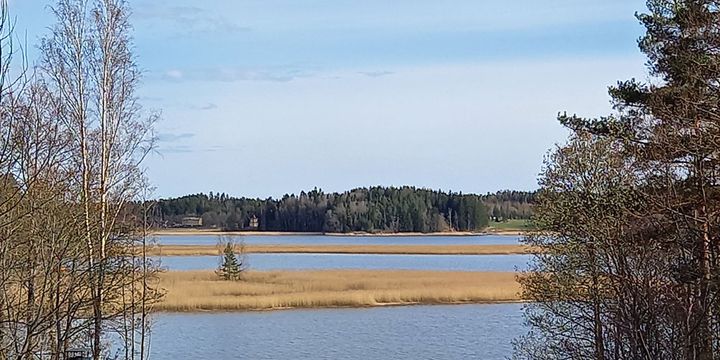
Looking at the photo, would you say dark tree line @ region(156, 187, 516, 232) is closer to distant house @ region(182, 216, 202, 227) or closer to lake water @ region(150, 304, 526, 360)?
distant house @ region(182, 216, 202, 227)

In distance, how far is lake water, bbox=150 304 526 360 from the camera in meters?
21.2

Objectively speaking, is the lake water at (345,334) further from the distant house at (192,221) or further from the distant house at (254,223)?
the distant house at (254,223)

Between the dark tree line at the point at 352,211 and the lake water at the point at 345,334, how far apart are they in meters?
65.8

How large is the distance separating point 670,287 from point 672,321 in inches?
20.6

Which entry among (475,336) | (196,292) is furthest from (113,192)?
(196,292)

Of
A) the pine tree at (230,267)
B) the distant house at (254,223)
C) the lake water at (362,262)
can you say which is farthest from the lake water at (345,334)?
the distant house at (254,223)

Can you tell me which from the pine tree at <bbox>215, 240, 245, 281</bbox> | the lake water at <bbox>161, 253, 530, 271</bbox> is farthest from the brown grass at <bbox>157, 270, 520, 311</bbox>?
the lake water at <bbox>161, 253, 530, 271</bbox>

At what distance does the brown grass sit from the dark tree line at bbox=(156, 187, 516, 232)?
57.2 meters

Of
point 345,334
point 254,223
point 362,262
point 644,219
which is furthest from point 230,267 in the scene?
point 254,223

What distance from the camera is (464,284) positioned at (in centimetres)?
3341

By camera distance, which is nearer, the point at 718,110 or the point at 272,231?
the point at 718,110

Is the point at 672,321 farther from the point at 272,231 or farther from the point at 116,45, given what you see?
the point at 272,231

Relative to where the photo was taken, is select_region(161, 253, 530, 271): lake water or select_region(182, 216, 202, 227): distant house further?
select_region(182, 216, 202, 227): distant house

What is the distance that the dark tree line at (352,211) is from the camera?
9881 centimetres
